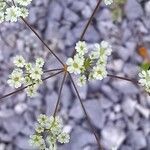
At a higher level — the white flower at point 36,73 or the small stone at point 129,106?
the small stone at point 129,106

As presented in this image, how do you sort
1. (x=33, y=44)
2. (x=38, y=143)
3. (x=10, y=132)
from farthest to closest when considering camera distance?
(x=33, y=44) → (x=10, y=132) → (x=38, y=143)

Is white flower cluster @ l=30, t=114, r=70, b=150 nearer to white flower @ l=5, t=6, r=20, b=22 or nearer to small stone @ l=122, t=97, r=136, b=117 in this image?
white flower @ l=5, t=6, r=20, b=22

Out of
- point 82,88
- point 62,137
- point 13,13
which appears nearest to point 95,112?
point 82,88

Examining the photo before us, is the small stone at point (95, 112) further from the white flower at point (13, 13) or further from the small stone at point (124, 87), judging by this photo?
the white flower at point (13, 13)

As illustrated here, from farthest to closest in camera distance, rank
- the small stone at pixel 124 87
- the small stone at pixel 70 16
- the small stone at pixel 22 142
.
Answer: the small stone at pixel 70 16 → the small stone at pixel 124 87 → the small stone at pixel 22 142

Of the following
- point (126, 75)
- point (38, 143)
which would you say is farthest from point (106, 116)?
point (38, 143)

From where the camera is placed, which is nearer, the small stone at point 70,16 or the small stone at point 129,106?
the small stone at point 129,106

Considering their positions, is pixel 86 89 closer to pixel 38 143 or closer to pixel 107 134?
pixel 107 134

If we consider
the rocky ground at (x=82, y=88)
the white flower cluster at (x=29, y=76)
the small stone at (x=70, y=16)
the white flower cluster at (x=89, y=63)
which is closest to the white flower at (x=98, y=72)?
the white flower cluster at (x=89, y=63)
